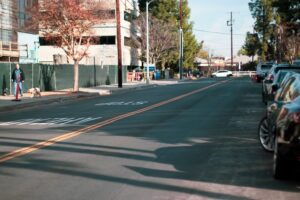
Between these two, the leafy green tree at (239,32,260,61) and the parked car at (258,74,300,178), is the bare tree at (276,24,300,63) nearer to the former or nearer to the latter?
the leafy green tree at (239,32,260,61)

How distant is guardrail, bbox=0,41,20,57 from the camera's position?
53.3m

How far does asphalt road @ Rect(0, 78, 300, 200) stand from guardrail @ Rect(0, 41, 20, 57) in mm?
38737

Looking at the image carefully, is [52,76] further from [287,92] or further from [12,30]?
[287,92]

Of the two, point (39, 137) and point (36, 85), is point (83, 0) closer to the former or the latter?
point (36, 85)

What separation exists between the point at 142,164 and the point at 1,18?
163 feet

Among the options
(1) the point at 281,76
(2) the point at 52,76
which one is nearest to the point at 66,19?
(2) the point at 52,76

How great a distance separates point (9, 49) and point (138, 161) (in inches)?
1849

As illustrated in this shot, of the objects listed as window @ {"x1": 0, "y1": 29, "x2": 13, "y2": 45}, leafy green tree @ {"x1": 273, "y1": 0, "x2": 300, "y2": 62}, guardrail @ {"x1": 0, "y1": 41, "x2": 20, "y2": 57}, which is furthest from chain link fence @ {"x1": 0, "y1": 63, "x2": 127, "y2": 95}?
leafy green tree @ {"x1": 273, "y1": 0, "x2": 300, "y2": 62}

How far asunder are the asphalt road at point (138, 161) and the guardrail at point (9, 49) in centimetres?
3874

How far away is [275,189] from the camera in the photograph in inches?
288

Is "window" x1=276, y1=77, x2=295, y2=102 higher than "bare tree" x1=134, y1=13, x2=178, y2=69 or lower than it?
lower

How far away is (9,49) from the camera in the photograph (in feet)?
177

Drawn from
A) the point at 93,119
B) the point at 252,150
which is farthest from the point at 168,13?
the point at 252,150

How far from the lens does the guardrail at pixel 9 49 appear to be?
53.3 m
